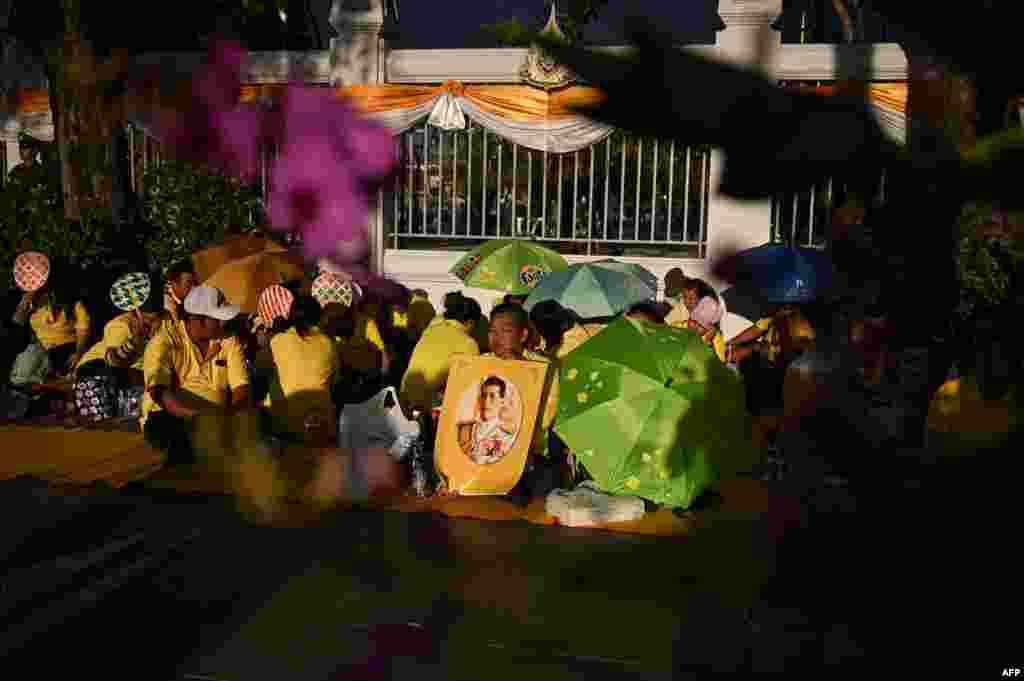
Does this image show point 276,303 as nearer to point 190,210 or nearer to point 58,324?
point 58,324

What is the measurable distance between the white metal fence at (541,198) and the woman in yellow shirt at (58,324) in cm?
409

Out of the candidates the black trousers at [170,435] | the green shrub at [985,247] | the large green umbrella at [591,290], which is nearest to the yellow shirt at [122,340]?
the black trousers at [170,435]

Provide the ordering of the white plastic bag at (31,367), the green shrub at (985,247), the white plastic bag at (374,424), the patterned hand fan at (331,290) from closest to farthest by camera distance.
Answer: the green shrub at (985,247) < the white plastic bag at (374,424) < the patterned hand fan at (331,290) < the white plastic bag at (31,367)

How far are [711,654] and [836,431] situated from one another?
3.47m

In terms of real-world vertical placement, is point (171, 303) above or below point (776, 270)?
below

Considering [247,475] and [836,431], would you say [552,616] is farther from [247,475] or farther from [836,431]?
[836,431]

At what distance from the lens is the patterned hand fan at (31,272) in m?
9.70

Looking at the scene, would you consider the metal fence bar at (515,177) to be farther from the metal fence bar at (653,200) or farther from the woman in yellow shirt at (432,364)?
the woman in yellow shirt at (432,364)

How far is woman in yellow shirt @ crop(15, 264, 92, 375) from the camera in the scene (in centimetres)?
967

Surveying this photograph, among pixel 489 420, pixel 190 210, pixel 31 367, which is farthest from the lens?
pixel 190 210

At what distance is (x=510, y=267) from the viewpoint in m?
9.66

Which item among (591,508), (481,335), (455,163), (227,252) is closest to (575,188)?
(455,163)

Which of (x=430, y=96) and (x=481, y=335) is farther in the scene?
(x=430, y=96)

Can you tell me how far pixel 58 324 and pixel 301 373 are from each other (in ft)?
12.1
